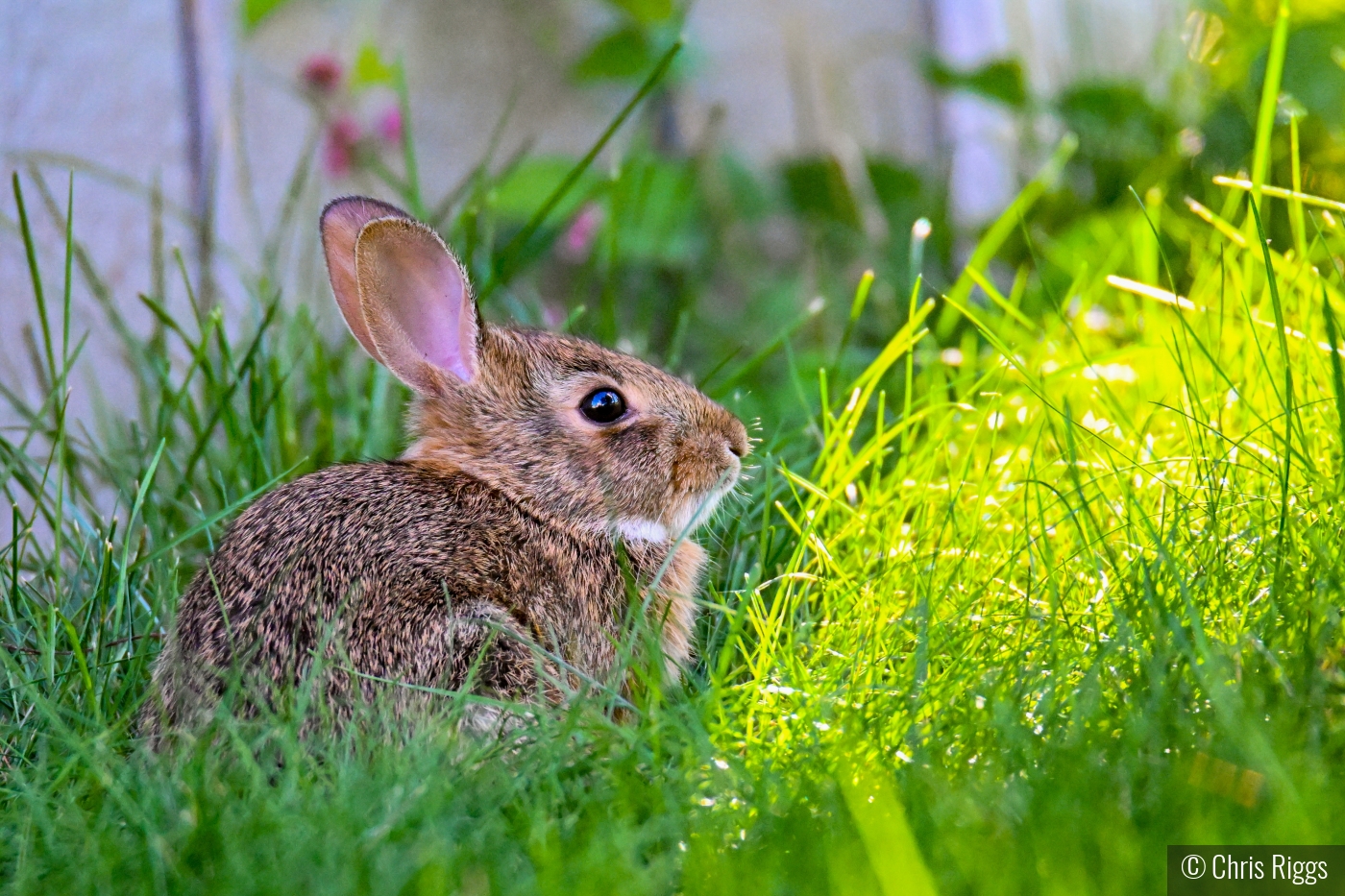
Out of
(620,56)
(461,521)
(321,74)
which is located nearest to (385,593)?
(461,521)

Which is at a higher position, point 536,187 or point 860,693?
point 536,187

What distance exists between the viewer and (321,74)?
5578 mm

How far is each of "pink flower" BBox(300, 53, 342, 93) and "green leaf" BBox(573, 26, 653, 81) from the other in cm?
122

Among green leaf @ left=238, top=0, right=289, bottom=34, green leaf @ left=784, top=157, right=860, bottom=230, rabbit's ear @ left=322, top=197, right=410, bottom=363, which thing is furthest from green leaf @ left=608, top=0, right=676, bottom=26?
rabbit's ear @ left=322, top=197, right=410, bottom=363

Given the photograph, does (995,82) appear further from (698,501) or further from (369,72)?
(698,501)

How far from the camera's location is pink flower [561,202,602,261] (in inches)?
227

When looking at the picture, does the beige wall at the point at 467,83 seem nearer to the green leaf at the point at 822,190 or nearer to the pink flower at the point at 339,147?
the pink flower at the point at 339,147

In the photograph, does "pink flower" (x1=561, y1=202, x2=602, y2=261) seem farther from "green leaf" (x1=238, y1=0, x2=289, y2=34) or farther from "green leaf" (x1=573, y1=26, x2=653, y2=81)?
"green leaf" (x1=238, y1=0, x2=289, y2=34)

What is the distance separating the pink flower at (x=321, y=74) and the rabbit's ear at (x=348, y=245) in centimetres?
261

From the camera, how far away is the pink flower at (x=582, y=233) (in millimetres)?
5766

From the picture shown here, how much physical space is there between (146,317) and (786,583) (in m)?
2.72

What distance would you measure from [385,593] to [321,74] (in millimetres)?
3632

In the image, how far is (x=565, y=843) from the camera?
1.99 m

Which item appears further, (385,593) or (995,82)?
(995,82)
